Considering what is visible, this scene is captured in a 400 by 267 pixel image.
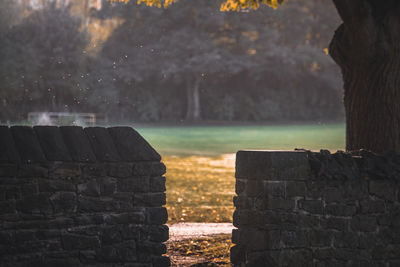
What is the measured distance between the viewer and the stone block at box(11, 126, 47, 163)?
5.45m

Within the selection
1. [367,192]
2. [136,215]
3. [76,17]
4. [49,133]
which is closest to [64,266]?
[136,215]

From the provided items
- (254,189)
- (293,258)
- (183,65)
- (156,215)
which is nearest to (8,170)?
(156,215)

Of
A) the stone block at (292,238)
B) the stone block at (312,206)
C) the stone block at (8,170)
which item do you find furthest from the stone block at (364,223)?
the stone block at (8,170)

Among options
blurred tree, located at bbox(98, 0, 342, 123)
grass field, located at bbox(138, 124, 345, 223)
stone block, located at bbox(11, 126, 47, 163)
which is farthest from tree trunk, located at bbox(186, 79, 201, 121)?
stone block, located at bbox(11, 126, 47, 163)

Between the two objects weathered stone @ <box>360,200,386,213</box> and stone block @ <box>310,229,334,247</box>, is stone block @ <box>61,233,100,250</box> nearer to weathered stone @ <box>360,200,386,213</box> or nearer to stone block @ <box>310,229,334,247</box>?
stone block @ <box>310,229,334,247</box>

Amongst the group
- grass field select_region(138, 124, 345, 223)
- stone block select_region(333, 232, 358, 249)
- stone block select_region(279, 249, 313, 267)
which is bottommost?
grass field select_region(138, 124, 345, 223)

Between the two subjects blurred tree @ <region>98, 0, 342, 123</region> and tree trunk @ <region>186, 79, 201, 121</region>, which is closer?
blurred tree @ <region>98, 0, 342, 123</region>

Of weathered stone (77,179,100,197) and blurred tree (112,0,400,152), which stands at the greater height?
blurred tree (112,0,400,152)

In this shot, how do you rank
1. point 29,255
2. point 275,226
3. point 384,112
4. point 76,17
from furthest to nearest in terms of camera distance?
point 76,17
point 384,112
point 275,226
point 29,255

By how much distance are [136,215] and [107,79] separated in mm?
49563

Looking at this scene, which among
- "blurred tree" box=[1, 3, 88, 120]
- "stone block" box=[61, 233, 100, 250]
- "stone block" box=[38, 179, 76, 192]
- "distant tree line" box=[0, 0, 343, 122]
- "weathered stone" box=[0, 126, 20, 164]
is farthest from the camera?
"distant tree line" box=[0, 0, 343, 122]

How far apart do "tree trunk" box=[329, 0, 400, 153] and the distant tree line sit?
1718 inches

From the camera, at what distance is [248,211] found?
246 inches

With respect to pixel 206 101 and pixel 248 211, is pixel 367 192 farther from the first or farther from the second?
pixel 206 101
